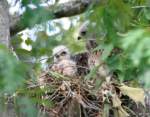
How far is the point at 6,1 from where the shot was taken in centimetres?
199

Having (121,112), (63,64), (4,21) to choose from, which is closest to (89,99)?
(121,112)

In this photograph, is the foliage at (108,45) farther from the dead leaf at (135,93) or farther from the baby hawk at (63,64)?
the baby hawk at (63,64)

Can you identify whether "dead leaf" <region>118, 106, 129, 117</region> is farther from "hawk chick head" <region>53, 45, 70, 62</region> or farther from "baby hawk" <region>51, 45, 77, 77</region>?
"hawk chick head" <region>53, 45, 70, 62</region>

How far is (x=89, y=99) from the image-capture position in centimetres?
265

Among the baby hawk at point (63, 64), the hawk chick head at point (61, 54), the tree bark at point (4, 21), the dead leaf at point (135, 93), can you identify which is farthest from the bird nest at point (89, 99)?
the tree bark at point (4, 21)

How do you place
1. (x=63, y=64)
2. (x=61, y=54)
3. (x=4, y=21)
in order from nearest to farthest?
(x=4, y=21)
(x=63, y=64)
(x=61, y=54)

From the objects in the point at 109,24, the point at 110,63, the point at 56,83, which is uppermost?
the point at 109,24

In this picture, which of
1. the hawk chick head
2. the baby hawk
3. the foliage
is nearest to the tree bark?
the foliage

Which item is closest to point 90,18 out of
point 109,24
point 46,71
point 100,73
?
point 109,24

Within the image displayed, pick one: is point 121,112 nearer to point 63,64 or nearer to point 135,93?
point 135,93

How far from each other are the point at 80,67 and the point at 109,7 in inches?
54.2

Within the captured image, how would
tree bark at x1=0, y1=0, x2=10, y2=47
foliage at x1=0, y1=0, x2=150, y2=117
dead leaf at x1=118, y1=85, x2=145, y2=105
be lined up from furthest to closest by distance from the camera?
dead leaf at x1=118, y1=85, x2=145, y2=105
tree bark at x1=0, y1=0, x2=10, y2=47
foliage at x1=0, y1=0, x2=150, y2=117

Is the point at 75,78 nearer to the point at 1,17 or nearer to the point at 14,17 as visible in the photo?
the point at 14,17

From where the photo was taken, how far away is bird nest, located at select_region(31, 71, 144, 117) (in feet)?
8.34
